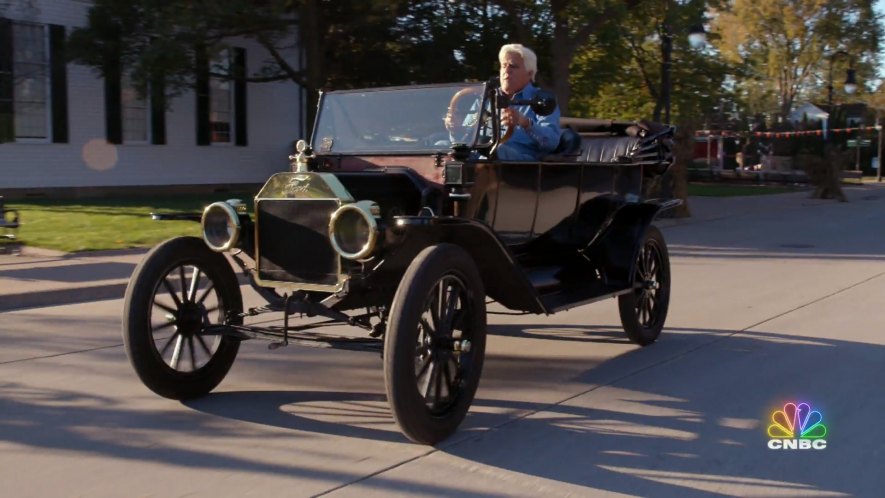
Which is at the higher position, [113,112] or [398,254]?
[113,112]

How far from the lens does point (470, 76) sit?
2270 centimetres

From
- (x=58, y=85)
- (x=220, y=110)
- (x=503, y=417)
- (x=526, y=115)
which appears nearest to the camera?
(x=503, y=417)

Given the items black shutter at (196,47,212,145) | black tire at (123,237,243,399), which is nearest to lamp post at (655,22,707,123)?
black shutter at (196,47,212,145)

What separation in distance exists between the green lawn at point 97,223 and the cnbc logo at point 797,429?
10275 mm

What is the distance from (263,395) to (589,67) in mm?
20143

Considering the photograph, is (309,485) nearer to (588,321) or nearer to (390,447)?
(390,447)

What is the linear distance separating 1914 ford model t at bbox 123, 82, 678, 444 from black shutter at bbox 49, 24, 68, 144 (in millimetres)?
17228

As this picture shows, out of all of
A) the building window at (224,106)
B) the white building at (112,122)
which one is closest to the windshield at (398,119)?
the white building at (112,122)

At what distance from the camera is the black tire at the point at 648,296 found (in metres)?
7.31

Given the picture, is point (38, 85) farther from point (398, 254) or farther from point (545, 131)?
point (398, 254)

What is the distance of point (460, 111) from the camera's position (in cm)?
605

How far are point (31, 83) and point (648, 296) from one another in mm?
18417

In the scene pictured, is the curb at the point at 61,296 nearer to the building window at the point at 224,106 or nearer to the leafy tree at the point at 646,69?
the leafy tree at the point at 646,69

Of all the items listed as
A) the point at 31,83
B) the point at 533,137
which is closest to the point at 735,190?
the point at 31,83
